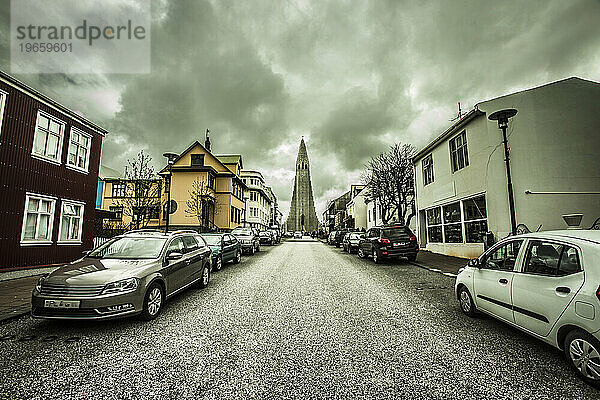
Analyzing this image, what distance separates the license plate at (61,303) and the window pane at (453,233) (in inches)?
682

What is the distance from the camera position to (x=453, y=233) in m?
18.4

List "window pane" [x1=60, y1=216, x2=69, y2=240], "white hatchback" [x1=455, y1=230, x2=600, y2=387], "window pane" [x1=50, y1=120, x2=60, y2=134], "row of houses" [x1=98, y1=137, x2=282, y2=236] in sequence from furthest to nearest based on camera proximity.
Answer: "row of houses" [x1=98, y1=137, x2=282, y2=236], "window pane" [x1=60, y1=216, x2=69, y2=240], "window pane" [x1=50, y1=120, x2=60, y2=134], "white hatchback" [x1=455, y1=230, x2=600, y2=387]

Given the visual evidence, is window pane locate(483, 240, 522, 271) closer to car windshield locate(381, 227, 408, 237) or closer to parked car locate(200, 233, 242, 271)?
parked car locate(200, 233, 242, 271)

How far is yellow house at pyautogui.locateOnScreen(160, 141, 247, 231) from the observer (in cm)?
3459

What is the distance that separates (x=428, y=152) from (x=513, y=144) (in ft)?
25.8

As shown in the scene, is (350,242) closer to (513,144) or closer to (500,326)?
(513,144)

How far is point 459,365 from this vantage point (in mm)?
3906

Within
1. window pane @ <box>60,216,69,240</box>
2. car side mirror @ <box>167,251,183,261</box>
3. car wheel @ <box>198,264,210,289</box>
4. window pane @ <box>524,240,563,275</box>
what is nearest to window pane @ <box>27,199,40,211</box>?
window pane @ <box>60,216,69,240</box>

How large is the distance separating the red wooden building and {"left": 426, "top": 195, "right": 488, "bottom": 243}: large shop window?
19.2 m

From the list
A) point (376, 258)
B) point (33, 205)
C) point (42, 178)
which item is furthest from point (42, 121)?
point (376, 258)

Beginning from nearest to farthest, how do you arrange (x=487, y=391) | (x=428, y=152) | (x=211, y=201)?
(x=487, y=391) < (x=428, y=152) < (x=211, y=201)

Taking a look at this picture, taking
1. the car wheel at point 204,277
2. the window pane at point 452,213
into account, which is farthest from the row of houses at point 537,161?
the car wheel at point 204,277

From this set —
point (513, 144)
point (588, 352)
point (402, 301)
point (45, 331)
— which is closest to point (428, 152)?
point (513, 144)

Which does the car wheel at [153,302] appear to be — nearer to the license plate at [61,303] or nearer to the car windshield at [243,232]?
the license plate at [61,303]
